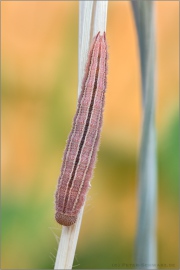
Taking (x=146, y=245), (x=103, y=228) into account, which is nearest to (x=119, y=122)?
(x=103, y=228)

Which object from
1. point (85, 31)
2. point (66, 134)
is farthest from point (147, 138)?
point (66, 134)

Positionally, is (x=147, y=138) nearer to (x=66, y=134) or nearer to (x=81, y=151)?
(x=81, y=151)

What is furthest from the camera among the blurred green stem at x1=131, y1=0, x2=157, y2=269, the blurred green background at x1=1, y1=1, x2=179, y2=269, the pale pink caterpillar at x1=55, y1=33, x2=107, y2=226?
the blurred green background at x1=1, y1=1, x2=179, y2=269

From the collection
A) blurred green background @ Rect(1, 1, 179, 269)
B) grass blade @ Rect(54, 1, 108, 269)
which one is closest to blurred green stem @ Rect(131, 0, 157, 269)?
grass blade @ Rect(54, 1, 108, 269)

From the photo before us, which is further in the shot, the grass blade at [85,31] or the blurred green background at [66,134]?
the blurred green background at [66,134]

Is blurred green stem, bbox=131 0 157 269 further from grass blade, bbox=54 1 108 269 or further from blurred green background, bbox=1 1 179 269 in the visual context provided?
blurred green background, bbox=1 1 179 269

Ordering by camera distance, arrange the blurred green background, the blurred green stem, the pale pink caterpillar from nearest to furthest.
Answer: the pale pink caterpillar
the blurred green stem
the blurred green background

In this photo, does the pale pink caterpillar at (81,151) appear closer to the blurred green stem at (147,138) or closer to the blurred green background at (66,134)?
the blurred green stem at (147,138)

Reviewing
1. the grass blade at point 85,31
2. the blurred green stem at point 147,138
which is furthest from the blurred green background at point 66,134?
the grass blade at point 85,31
